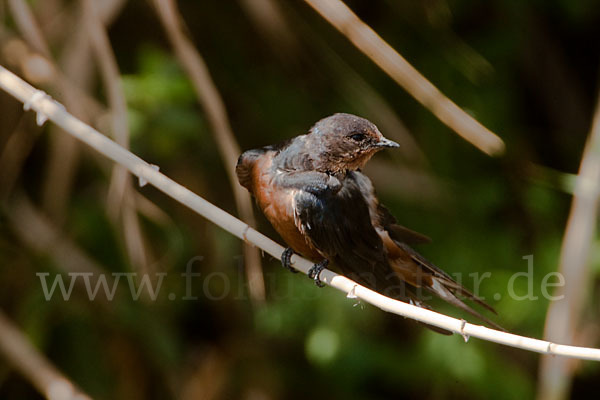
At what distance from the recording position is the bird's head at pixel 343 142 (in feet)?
7.18

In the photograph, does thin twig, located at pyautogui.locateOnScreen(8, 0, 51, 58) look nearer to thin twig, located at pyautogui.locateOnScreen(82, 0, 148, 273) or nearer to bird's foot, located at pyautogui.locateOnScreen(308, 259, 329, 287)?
thin twig, located at pyautogui.locateOnScreen(82, 0, 148, 273)

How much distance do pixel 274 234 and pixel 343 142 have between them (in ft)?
4.46

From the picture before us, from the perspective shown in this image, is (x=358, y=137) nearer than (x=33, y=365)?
Yes

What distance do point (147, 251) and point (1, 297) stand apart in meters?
0.71

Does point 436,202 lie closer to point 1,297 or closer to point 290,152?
point 290,152

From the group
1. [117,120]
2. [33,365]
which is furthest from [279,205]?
[33,365]

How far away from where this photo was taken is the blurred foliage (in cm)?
305

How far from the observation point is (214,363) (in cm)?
346

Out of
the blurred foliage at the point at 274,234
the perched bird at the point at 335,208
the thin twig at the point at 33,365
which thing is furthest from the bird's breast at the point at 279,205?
the thin twig at the point at 33,365

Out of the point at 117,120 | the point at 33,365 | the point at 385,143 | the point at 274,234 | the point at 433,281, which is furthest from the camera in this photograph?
the point at 274,234

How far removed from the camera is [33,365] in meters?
2.78

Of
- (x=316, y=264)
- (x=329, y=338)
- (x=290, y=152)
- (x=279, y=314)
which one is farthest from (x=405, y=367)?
(x=290, y=152)

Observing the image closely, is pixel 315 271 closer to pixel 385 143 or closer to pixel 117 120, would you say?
pixel 385 143

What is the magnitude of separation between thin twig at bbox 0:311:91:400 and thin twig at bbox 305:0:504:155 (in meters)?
1.64
